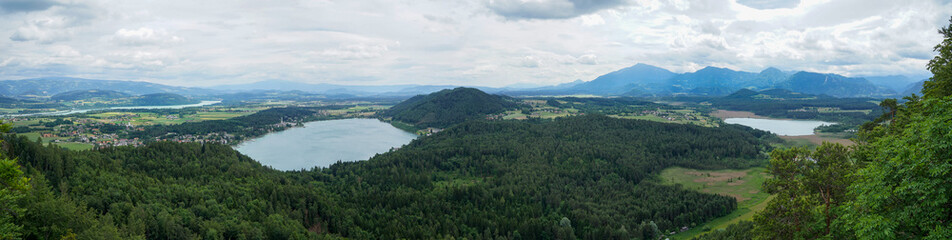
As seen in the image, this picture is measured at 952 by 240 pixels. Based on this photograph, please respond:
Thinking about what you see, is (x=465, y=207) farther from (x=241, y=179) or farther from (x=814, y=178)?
(x=814, y=178)

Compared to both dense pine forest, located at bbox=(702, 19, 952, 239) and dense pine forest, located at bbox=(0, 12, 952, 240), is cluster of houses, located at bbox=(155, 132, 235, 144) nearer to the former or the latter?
dense pine forest, located at bbox=(0, 12, 952, 240)

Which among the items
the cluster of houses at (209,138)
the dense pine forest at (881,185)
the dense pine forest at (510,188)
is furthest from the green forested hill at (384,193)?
the cluster of houses at (209,138)

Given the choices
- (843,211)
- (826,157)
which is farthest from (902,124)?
(843,211)

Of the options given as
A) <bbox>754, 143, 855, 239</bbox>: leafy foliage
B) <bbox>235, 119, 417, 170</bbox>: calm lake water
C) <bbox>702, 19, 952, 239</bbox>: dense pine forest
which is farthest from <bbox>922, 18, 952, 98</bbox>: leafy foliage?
<bbox>235, 119, 417, 170</bbox>: calm lake water

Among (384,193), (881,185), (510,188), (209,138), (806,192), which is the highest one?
(881,185)

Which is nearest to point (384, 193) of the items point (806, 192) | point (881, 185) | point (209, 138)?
point (806, 192)

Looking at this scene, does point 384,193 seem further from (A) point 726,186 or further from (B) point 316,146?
(B) point 316,146
